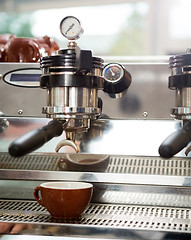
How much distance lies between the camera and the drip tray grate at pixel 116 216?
0.73 metres

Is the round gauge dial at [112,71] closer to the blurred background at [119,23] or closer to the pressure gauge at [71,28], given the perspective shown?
the pressure gauge at [71,28]

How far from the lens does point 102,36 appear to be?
314 cm

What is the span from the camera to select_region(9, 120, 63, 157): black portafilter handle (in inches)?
23.2

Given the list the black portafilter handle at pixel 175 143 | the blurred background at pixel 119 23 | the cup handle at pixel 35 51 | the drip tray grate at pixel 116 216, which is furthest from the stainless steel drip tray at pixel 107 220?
the blurred background at pixel 119 23

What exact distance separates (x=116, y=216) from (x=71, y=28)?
310 millimetres

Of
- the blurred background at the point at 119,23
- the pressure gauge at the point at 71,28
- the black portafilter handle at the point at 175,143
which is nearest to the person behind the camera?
the black portafilter handle at the point at 175,143

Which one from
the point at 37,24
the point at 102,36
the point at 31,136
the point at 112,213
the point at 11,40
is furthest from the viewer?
the point at 102,36

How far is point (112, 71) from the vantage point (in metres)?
0.78

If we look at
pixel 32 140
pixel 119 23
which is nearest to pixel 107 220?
pixel 32 140

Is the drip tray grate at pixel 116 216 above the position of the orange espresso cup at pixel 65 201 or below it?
below

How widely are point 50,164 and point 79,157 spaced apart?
0.18 feet

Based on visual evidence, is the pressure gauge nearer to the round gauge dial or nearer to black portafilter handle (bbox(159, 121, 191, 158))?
the round gauge dial

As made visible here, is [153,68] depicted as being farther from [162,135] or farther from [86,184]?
[86,184]

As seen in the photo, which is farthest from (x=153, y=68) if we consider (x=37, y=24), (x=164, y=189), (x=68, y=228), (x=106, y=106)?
(x=37, y=24)
